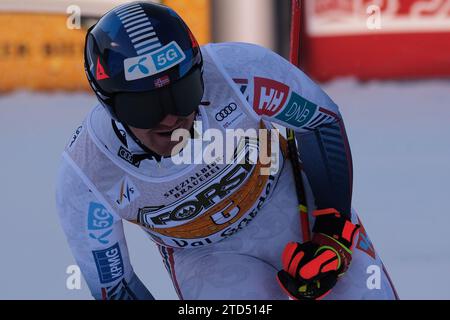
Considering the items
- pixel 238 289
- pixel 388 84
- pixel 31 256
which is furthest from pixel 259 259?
pixel 388 84

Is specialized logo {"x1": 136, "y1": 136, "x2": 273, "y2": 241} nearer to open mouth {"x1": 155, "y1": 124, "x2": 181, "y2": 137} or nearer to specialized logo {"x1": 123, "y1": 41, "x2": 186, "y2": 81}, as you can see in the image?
open mouth {"x1": 155, "y1": 124, "x2": 181, "y2": 137}

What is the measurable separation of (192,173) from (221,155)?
0.11 metres

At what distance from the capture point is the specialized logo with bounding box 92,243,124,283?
3.11 metres

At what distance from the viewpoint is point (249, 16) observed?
7.43 m

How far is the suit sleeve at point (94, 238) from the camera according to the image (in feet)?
9.96

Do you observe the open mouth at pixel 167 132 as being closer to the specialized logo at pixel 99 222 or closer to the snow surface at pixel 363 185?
the specialized logo at pixel 99 222

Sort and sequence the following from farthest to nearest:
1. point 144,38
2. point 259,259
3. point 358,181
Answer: point 358,181, point 259,259, point 144,38

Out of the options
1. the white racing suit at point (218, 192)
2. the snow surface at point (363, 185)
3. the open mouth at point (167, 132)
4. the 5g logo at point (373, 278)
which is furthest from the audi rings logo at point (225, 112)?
the snow surface at point (363, 185)

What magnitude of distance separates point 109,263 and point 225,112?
60cm

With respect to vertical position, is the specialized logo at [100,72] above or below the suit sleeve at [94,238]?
above

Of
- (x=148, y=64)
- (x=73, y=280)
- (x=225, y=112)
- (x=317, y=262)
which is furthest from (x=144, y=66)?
(x=73, y=280)

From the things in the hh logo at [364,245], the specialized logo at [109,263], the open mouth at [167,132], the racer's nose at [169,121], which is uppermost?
the racer's nose at [169,121]

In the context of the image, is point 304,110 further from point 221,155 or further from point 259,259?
point 259,259

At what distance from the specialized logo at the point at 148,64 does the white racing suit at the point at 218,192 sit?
0.28 meters
